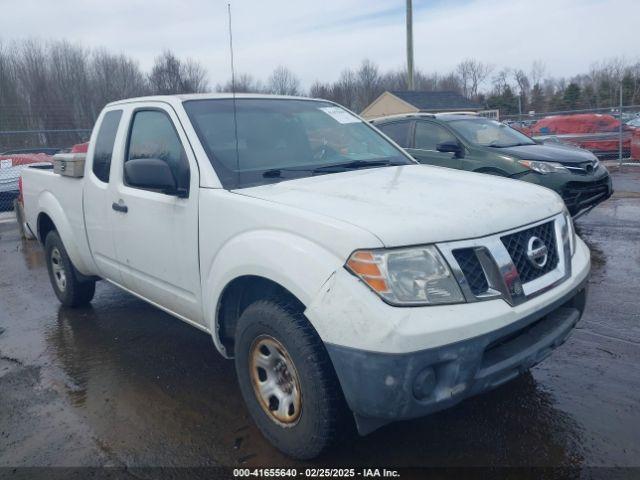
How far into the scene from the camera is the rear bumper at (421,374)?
2.21 metres

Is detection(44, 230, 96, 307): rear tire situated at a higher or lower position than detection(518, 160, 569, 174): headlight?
lower

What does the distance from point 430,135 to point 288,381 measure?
612 cm

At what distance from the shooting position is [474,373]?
234cm

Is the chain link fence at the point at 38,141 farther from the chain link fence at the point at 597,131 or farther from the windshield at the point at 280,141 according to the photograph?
the chain link fence at the point at 597,131

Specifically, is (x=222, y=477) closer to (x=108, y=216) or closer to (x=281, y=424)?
(x=281, y=424)

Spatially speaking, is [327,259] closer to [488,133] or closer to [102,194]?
[102,194]

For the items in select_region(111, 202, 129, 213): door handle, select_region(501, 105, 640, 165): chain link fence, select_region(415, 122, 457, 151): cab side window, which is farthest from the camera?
select_region(501, 105, 640, 165): chain link fence

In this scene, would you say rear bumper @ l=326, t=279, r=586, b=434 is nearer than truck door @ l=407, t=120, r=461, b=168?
Yes

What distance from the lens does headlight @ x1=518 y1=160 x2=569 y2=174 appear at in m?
6.99

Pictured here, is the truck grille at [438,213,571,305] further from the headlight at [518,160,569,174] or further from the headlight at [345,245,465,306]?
the headlight at [518,160,569,174]

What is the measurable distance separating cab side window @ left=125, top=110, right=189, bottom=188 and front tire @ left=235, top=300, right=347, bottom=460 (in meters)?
1.09

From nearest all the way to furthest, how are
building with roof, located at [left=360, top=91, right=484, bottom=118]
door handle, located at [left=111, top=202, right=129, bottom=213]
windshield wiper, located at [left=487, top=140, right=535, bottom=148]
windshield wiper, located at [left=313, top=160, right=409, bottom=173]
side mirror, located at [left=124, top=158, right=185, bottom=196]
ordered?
side mirror, located at [left=124, top=158, right=185, bottom=196] < windshield wiper, located at [left=313, top=160, right=409, bottom=173] < door handle, located at [left=111, top=202, right=129, bottom=213] < windshield wiper, located at [left=487, top=140, right=535, bottom=148] < building with roof, located at [left=360, top=91, right=484, bottom=118]

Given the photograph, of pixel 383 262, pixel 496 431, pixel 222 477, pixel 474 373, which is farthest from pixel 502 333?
pixel 222 477

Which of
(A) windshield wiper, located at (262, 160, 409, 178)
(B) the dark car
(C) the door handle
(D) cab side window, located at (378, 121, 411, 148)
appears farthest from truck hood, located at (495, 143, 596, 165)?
(C) the door handle
